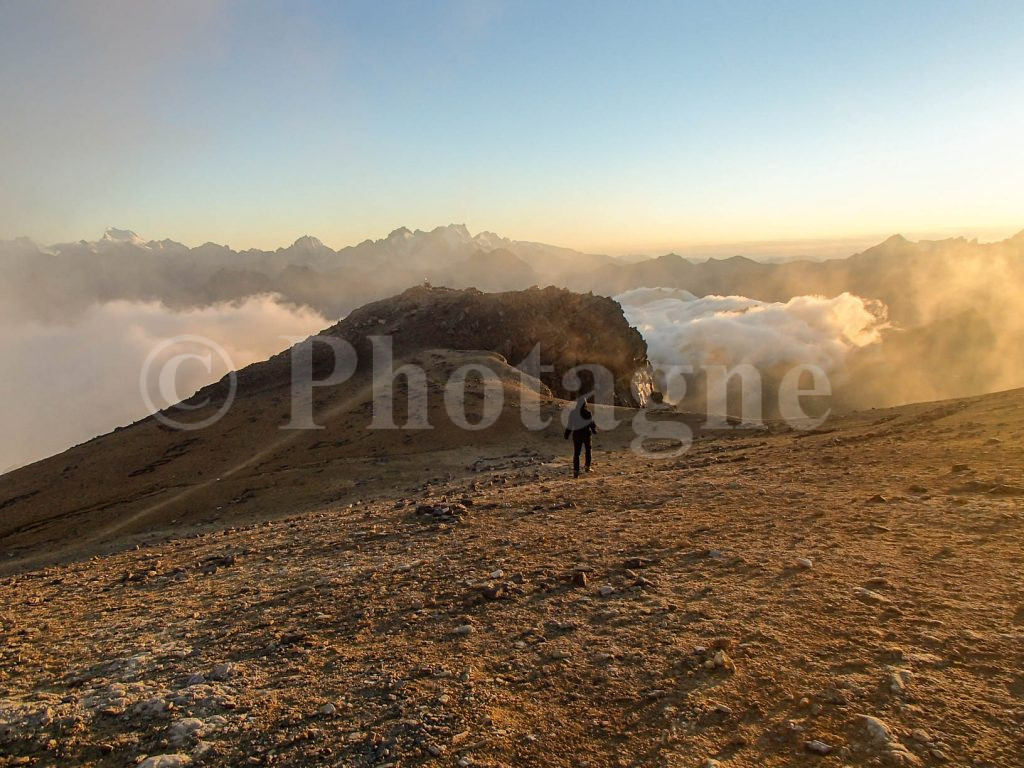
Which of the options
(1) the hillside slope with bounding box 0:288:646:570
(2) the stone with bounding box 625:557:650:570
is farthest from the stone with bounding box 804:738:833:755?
(1) the hillside slope with bounding box 0:288:646:570

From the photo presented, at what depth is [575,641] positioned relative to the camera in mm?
4906

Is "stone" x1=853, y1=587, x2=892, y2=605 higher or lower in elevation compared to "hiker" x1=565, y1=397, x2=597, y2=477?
lower

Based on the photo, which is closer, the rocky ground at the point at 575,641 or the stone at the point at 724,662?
the rocky ground at the point at 575,641

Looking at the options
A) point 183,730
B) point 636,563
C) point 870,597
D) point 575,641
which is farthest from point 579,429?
point 183,730

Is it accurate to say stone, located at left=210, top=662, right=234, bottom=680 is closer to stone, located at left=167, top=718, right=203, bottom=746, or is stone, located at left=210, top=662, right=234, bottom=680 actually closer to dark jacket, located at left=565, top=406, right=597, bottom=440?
stone, located at left=167, top=718, right=203, bottom=746

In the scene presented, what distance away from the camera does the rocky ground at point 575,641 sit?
3.64m

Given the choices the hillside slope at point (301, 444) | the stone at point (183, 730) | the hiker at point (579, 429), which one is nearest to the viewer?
the stone at point (183, 730)

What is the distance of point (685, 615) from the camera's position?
16.9ft

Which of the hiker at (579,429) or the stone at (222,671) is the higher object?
the hiker at (579,429)

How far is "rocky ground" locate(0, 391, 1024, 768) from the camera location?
3645mm

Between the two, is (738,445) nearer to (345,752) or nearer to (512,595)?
(512,595)

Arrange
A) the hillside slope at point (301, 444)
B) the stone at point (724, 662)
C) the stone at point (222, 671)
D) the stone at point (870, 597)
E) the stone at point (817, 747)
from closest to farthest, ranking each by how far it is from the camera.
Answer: the stone at point (817, 747), the stone at point (724, 662), the stone at point (222, 671), the stone at point (870, 597), the hillside slope at point (301, 444)

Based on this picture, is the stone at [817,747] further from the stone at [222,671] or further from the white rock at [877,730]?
the stone at [222,671]

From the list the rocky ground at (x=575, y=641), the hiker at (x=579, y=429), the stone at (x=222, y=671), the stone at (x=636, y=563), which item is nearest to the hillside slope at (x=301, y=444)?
the hiker at (x=579, y=429)
